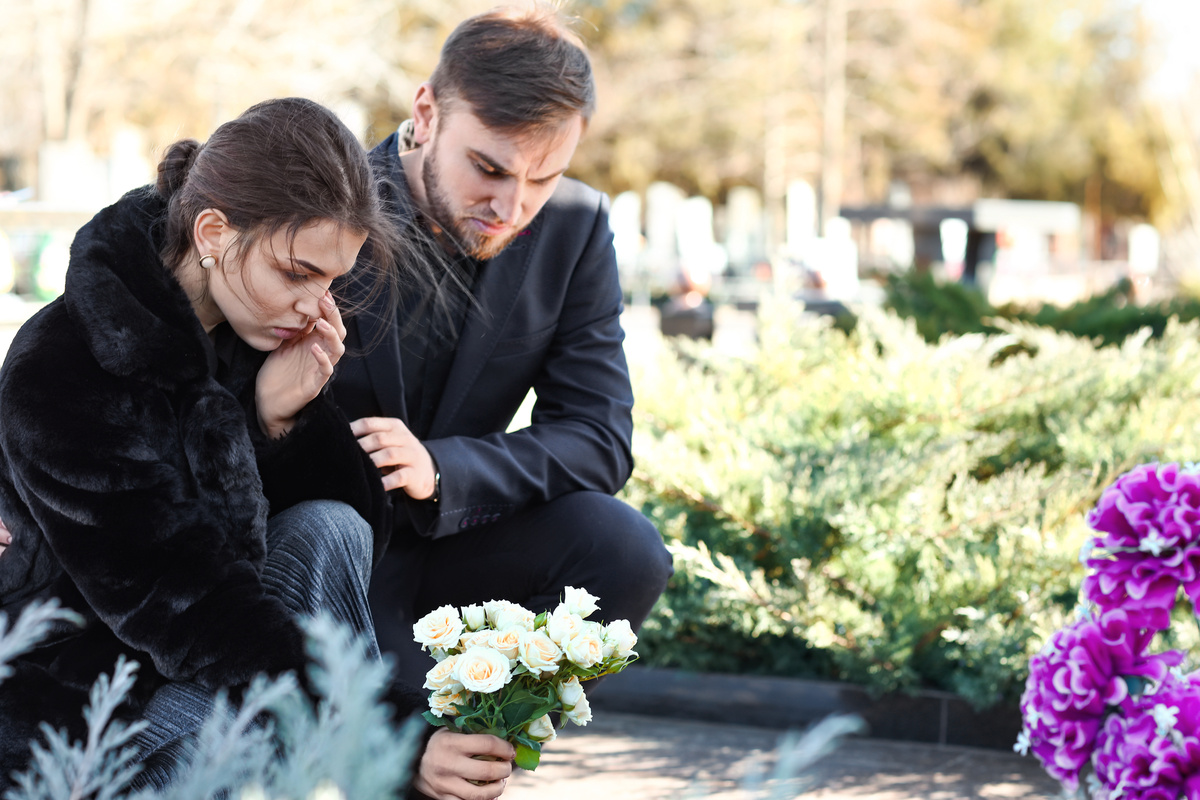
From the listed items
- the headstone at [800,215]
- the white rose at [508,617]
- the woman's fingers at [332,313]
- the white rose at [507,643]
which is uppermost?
the headstone at [800,215]

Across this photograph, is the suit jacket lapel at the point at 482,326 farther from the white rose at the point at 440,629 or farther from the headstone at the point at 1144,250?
the headstone at the point at 1144,250

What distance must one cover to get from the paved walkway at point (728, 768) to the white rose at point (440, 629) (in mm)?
1137

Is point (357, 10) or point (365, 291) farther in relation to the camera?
point (357, 10)

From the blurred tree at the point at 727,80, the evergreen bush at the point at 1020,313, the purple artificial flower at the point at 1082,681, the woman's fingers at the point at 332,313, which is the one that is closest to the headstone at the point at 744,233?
the blurred tree at the point at 727,80

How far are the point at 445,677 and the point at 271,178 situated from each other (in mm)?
840

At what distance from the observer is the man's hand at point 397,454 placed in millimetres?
Answer: 2189

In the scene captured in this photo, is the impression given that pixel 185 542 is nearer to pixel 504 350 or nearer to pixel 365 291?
pixel 365 291

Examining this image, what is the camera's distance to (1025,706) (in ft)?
6.09

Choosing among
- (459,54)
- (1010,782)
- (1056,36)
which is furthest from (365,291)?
(1056,36)

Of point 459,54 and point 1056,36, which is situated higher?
point 1056,36

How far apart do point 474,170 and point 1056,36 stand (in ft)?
118

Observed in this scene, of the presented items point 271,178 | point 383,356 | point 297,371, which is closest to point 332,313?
point 297,371

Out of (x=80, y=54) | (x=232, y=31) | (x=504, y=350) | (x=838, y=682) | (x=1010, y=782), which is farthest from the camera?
(x=232, y=31)

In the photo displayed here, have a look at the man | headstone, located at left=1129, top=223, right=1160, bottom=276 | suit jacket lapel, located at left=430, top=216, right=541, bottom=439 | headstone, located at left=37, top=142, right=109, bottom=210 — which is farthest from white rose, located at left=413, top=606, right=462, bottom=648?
headstone, located at left=1129, top=223, right=1160, bottom=276
